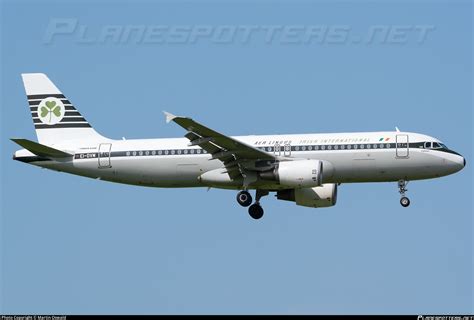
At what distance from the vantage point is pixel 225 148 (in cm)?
4553

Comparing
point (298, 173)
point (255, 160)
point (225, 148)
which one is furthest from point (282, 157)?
point (225, 148)

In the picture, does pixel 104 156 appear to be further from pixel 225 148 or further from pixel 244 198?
pixel 244 198

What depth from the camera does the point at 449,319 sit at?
3055 centimetres

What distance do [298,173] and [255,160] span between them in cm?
240

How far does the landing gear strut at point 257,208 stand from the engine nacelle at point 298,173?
8.64ft

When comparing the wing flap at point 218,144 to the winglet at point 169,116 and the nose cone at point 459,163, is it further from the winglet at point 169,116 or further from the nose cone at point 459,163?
the nose cone at point 459,163

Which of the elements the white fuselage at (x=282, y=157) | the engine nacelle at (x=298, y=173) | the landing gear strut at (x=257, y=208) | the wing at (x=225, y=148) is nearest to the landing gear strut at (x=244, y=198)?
the white fuselage at (x=282, y=157)

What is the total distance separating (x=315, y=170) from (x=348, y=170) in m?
1.84

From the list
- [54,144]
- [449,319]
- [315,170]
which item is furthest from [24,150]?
[449,319]

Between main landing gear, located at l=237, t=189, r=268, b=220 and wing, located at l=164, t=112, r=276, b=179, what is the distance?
3.55 ft

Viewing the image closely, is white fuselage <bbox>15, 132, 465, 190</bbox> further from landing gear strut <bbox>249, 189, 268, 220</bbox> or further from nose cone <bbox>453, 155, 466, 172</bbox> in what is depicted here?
landing gear strut <bbox>249, 189, 268, 220</bbox>

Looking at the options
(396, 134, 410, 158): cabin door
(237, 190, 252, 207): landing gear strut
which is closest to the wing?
(237, 190, 252, 207): landing gear strut

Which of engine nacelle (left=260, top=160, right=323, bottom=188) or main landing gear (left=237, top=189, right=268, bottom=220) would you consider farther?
main landing gear (left=237, top=189, right=268, bottom=220)

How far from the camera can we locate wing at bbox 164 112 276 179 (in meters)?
44.0
